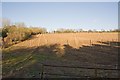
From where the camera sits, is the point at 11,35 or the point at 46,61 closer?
the point at 46,61

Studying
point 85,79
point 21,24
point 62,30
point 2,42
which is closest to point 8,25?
point 21,24

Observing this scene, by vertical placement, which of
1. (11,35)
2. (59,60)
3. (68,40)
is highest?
(11,35)

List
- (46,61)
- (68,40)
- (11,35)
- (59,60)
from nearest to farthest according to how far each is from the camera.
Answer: (46,61)
(59,60)
(68,40)
(11,35)

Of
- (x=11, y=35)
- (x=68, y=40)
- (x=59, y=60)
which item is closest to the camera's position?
(x=59, y=60)

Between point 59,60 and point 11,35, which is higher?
point 11,35

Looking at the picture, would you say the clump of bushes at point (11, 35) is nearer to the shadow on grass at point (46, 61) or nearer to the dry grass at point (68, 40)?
the dry grass at point (68, 40)

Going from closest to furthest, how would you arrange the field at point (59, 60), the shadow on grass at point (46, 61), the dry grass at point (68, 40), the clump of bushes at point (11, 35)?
the field at point (59, 60) → the shadow on grass at point (46, 61) → the dry grass at point (68, 40) → the clump of bushes at point (11, 35)

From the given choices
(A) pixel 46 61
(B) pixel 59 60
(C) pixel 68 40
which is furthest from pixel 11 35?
(A) pixel 46 61

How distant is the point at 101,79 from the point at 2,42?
59.1 metres

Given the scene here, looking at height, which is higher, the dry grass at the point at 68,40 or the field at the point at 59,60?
the dry grass at the point at 68,40

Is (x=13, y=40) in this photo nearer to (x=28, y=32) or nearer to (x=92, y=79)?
(x=28, y=32)

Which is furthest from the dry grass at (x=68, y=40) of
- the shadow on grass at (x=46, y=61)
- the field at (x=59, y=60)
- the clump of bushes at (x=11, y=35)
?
the shadow on grass at (x=46, y=61)

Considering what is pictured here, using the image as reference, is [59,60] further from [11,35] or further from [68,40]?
[11,35]

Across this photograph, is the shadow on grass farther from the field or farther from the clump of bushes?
the clump of bushes
